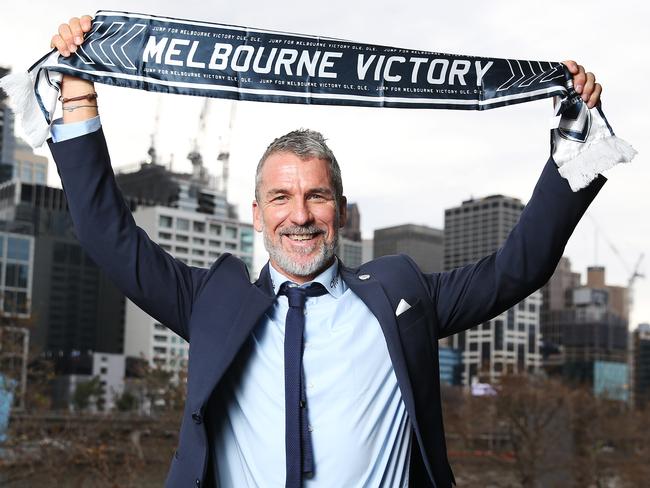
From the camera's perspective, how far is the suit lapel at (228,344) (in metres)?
3.08

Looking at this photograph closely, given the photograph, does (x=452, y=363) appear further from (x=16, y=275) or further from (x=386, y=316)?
(x=386, y=316)

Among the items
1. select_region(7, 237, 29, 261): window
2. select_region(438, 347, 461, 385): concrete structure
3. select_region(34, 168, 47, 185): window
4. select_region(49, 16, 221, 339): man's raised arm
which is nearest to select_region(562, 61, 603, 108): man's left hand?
select_region(49, 16, 221, 339): man's raised arm

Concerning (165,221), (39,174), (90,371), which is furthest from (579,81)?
(39,174)

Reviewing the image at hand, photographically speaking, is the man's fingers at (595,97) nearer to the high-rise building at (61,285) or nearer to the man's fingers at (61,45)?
the man's fingers at (61,45)

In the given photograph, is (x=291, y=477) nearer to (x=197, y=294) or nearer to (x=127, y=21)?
(x=197, y=294)

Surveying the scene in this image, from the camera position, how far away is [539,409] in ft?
160

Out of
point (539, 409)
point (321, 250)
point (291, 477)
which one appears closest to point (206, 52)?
point (321, 250)

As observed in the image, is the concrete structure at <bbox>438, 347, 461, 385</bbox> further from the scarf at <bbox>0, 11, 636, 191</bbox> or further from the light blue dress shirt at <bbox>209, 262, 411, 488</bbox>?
the light blue dress shirt at <bbox>209, 262, 411, 488</bbox>

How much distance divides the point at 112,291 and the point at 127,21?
507ft

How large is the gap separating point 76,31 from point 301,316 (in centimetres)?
127

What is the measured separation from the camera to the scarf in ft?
10.7

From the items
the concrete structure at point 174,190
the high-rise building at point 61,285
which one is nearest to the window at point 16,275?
the high-rise building at point 61,285

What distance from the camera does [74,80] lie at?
3.25 m

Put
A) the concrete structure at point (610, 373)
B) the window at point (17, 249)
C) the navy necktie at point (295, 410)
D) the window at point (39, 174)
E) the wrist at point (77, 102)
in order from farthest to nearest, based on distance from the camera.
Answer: the window at point (39, 174), the concrete structure at point (610, 373), the window at point (17, 249), the wrist at point (77, 102), the navy necktie at point (295, 410)
